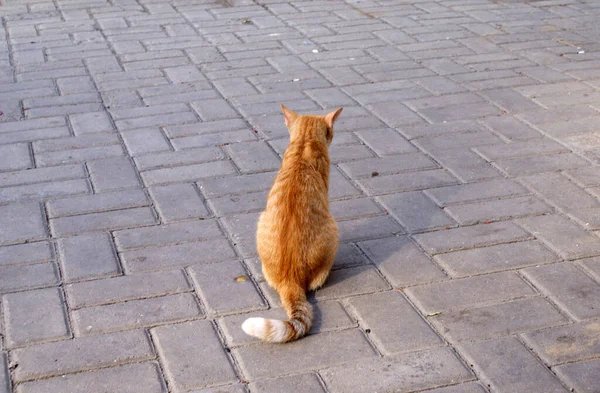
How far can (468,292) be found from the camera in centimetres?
418

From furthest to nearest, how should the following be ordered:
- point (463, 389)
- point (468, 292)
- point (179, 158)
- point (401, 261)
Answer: point (179, 158), point (401, 261), point (468, 292), point (463, 389)

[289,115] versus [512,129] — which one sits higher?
[289,115]

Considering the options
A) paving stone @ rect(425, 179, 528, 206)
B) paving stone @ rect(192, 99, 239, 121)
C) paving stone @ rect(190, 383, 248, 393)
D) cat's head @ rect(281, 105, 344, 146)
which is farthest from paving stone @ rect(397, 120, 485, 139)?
paving stone @ rect(190, 383, 248, 393)

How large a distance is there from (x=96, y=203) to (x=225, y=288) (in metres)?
1.37

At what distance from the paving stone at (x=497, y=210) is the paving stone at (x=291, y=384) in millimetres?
1787

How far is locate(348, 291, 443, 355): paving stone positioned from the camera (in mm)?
3752

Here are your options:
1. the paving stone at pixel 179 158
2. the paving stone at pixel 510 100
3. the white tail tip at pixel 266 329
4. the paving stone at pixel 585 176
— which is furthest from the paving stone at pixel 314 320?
the paving stone at pixel 510 100

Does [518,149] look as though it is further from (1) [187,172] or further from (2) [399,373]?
(2) [399,373]

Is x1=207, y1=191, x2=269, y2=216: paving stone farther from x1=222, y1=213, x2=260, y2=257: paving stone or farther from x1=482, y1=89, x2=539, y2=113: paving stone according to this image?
x1=482, y1=89, x2=539, y2=113: paving stone

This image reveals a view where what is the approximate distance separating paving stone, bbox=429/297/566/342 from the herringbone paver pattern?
0.01 m

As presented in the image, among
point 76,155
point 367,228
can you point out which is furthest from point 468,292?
point 76,155

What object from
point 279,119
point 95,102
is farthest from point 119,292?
point 95,102

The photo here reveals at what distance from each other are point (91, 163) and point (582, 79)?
14.4 ft

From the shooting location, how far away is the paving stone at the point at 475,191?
522cm
